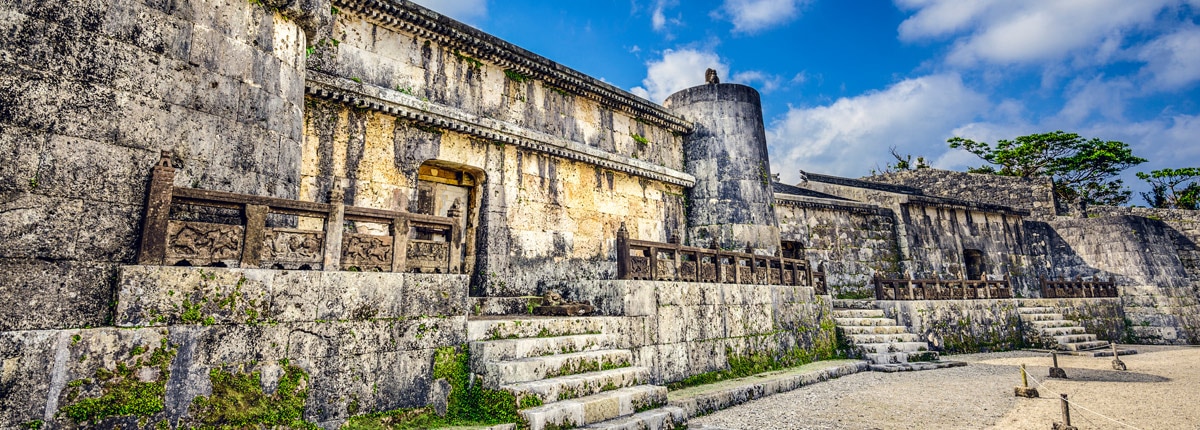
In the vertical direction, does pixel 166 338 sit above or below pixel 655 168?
below

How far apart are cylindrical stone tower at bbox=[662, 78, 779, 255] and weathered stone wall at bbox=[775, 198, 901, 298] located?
3.02 metres

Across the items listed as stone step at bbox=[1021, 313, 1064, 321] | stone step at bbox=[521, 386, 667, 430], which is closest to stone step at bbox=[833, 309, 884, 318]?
stone step at bbox=[1021, 313, 1064, 321]

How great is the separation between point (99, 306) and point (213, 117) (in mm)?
2291

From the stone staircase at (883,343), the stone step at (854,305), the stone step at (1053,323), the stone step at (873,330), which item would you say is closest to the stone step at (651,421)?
the stone staircase at (883,343)

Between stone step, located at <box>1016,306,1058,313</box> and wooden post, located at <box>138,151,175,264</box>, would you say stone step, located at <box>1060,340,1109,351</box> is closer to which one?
stone step, located at <box>1016,306,1058,313</box>

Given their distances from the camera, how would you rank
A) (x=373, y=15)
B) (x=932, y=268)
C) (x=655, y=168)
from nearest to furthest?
(x=373, y=15)
(x=655, y=168)
(x=932, y=268)

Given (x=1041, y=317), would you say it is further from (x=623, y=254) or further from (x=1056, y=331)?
(x=623, y=254)

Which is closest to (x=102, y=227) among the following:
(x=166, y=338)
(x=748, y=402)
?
(x=166, y=338)

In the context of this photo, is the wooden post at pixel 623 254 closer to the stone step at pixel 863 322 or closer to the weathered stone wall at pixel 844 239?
the stone step at pixel 863 322

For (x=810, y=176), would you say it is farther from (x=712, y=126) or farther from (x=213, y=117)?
(x=213, y=117)

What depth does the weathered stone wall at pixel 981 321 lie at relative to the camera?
1394 centimetres

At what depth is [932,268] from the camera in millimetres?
19141

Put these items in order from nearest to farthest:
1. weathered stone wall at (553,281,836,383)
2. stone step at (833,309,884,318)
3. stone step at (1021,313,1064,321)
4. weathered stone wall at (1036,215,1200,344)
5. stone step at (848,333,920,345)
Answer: weathered stone wall at (553,281,836,383)
stone step at (848,333,920,345)
stone step at (833,309,884,318)
stone step at (1021,313,1064,321)
weathered stone wall at (1036,215,1200,344)

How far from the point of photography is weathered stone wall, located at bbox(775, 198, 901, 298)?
57.5ft
